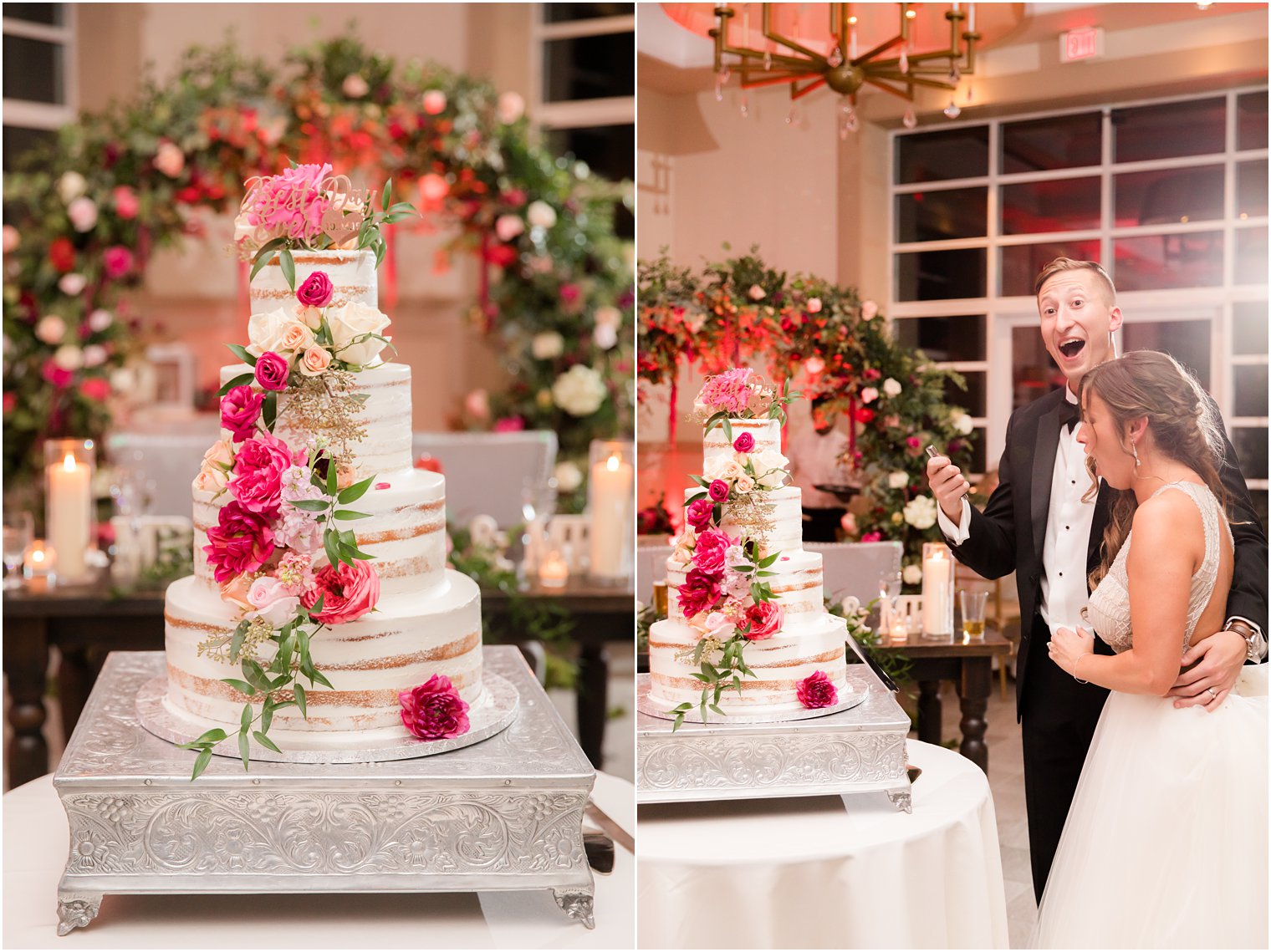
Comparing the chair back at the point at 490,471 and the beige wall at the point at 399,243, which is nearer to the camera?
the chair back at the point at 490,471

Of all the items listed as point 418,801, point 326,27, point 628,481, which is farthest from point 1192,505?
point 326,27

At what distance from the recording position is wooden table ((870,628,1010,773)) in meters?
2.29

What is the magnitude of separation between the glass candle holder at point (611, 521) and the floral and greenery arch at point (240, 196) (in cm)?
227

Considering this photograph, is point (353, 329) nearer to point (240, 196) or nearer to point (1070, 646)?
point (1070, 646)

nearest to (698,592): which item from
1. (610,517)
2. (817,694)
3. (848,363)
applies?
(817,694)

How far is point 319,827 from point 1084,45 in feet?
7.18

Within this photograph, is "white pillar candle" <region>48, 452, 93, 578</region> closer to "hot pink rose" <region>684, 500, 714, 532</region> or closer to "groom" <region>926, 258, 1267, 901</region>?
"hot pink rose" <region>684, 500, 714, 532</region>

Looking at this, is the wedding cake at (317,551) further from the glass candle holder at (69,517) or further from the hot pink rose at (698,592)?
the glass candle holder at (69,517)

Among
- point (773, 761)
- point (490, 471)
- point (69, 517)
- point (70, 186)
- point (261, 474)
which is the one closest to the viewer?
point (261, 474)

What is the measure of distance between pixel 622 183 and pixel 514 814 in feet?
19.6

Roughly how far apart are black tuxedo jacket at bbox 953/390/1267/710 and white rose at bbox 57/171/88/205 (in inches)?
220

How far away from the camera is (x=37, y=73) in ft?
24.6

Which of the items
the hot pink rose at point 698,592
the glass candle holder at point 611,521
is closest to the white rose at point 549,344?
the glass candle holder at point 611,521

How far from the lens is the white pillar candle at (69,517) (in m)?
3.86
